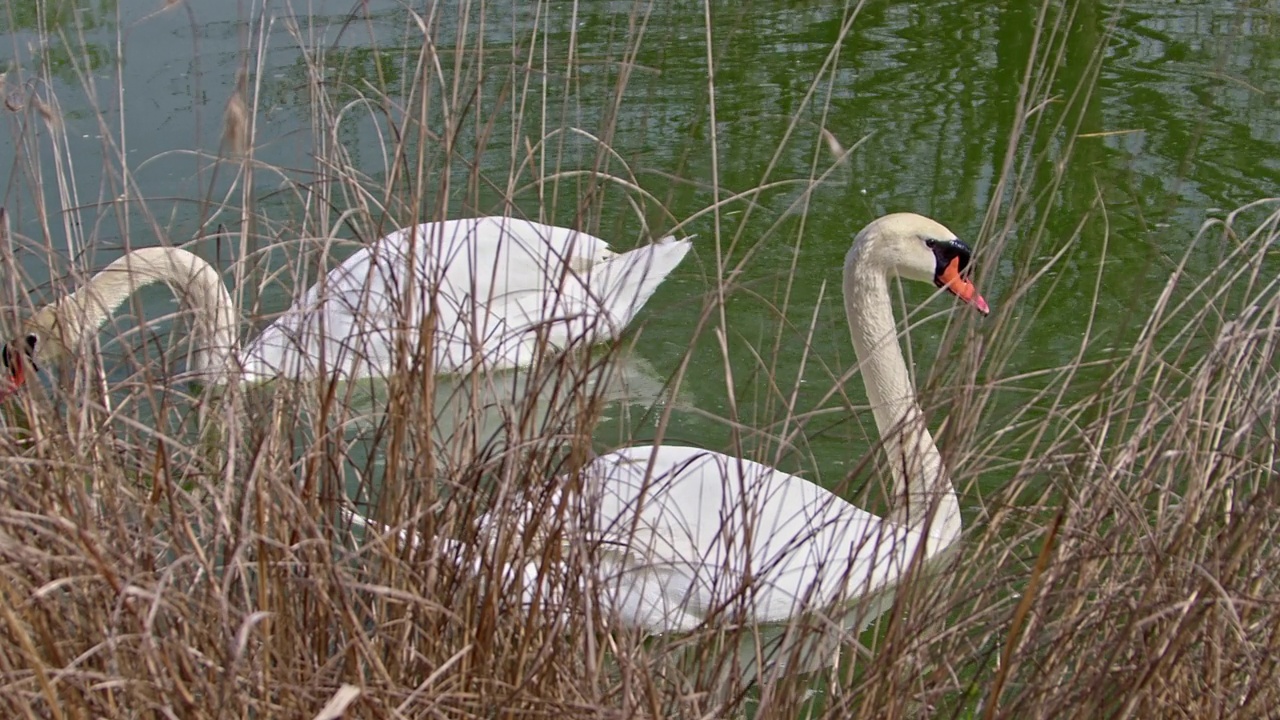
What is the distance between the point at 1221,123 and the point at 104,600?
6.59 metres

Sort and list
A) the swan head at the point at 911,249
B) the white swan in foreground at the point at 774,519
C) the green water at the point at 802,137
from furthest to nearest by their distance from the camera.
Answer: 1. the green water at the point at 802,137
2. the swan head at the point at 911,249
3. the white swan in foreground at the point at 774,519

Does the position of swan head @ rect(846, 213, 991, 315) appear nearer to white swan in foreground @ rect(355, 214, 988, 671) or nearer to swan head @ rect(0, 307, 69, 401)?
white swan in foreground @ rect(355, 214, 988, 671)

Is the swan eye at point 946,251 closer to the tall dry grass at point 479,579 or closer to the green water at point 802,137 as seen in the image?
the green water at point 802,137

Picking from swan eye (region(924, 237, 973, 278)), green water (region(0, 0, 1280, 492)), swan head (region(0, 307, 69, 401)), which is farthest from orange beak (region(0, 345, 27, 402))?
swan eye (region(924, 237, 973, 278))

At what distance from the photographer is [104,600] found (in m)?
2.04

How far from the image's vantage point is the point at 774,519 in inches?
114

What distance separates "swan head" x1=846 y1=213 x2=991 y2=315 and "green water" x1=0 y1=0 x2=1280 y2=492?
1.44 ft

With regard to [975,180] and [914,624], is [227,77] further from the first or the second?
[914,624]

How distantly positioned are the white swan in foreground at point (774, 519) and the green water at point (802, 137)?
48 centimetres

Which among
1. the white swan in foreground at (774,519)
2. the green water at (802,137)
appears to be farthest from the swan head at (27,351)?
the green water at (802,137)

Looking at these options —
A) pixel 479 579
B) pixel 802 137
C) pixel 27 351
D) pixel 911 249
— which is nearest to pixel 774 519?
pixel 479 579

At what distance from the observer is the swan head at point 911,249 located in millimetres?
4445

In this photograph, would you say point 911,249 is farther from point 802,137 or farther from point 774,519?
point 802,137

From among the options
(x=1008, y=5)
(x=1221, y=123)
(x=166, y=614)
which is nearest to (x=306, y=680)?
(x=166, y=614)
